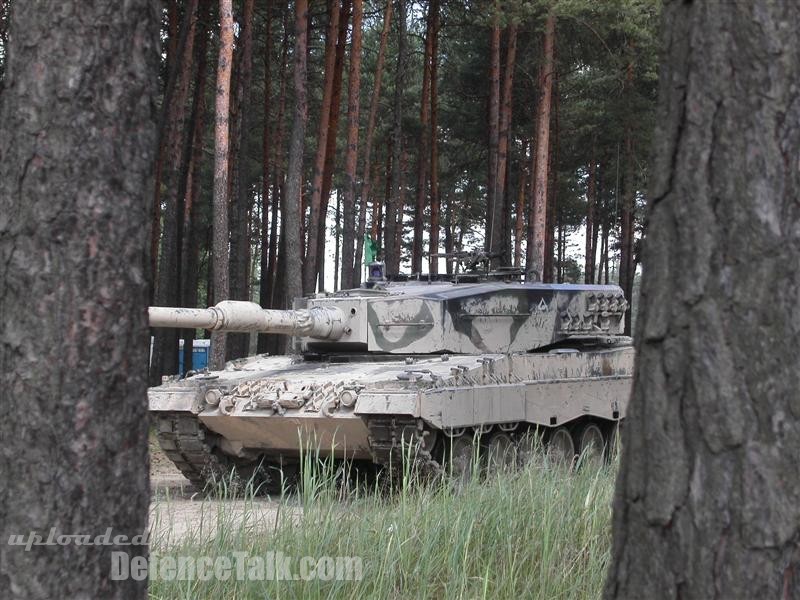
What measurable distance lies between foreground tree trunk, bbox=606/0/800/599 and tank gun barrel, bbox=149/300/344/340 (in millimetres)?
6625

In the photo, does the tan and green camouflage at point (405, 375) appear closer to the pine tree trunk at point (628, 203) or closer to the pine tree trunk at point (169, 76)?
the pine tree trunk at point (169, 76)

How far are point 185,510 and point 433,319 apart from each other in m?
3.58

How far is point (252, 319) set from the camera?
955 centimetres

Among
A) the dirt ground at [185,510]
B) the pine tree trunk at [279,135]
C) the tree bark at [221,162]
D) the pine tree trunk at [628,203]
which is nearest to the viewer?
the dirt ground at [185,510]

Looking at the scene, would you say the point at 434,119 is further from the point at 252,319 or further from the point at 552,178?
the point at 252,319

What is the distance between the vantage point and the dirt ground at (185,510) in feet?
18.0

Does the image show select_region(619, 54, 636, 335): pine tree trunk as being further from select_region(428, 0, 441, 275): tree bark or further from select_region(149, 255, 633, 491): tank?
select_region(149, 255, 633, 491): tank

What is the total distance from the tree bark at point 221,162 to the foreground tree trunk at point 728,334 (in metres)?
13.5

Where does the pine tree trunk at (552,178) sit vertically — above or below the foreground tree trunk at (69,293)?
above

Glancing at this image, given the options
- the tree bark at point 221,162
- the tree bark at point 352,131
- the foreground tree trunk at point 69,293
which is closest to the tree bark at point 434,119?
the tree bark at point 352,131

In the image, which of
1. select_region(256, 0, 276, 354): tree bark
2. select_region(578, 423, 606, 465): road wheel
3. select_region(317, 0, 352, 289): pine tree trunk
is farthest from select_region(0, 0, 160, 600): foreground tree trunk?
select_region(256, 0, 276, 354): tree bark

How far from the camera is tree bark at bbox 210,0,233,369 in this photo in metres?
15.7

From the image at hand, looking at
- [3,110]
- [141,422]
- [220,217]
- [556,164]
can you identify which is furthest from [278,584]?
[556,164]

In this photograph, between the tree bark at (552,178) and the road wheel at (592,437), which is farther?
the tree bark at (552,178)
